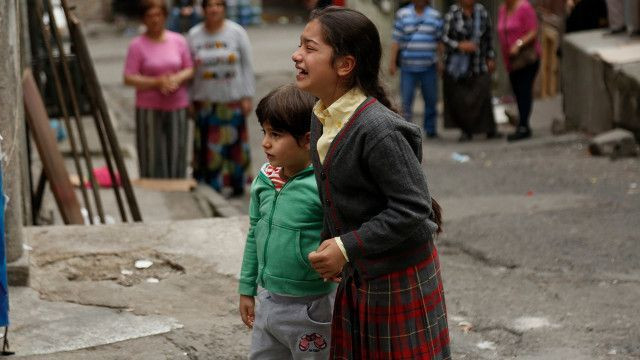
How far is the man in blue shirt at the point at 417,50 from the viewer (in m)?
13.2

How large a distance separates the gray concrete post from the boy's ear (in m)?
2.34

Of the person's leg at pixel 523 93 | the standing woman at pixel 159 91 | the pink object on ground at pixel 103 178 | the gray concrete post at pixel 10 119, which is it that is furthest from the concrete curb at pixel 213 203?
the person's leg at pixel 523 93

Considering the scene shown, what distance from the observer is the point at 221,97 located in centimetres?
1021

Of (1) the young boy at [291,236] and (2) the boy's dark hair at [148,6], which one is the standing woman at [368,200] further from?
(2) the boy's dark hair at [148,6]

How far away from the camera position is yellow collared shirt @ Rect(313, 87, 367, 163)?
→ 3564 millimetres

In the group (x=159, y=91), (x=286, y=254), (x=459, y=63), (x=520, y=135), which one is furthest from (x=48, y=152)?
(x=520, y=135)

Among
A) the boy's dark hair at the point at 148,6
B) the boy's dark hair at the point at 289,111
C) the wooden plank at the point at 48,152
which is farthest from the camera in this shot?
the boy's dark hair at the point at 148,6

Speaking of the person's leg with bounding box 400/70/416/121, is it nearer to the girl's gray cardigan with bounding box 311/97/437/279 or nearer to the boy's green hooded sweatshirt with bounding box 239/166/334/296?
the boy's green hooded sweatshirt with bounding box 239/166/334/296

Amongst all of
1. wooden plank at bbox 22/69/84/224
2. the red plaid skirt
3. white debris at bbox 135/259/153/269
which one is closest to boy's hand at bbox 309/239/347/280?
the red plaid skirt

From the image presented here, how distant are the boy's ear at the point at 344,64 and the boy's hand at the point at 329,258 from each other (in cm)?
47

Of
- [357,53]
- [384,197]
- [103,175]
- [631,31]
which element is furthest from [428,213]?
[631,31]

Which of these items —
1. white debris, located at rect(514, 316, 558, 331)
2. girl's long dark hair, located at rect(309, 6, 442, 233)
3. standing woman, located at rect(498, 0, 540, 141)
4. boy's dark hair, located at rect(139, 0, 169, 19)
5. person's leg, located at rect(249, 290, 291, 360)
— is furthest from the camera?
standing woman, located at rect(498, 0, 540, 141)

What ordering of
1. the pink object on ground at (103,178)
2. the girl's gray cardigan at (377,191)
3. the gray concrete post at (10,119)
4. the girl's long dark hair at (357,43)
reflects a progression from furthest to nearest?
the pink object on ground at (103,178), the gray concrete post at (10,119), the girl's long dark hair at (357,43), the girl's gray cardigan at (377,191)

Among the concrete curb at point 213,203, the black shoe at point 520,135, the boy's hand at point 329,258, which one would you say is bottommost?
the black shoe at point 520,135
